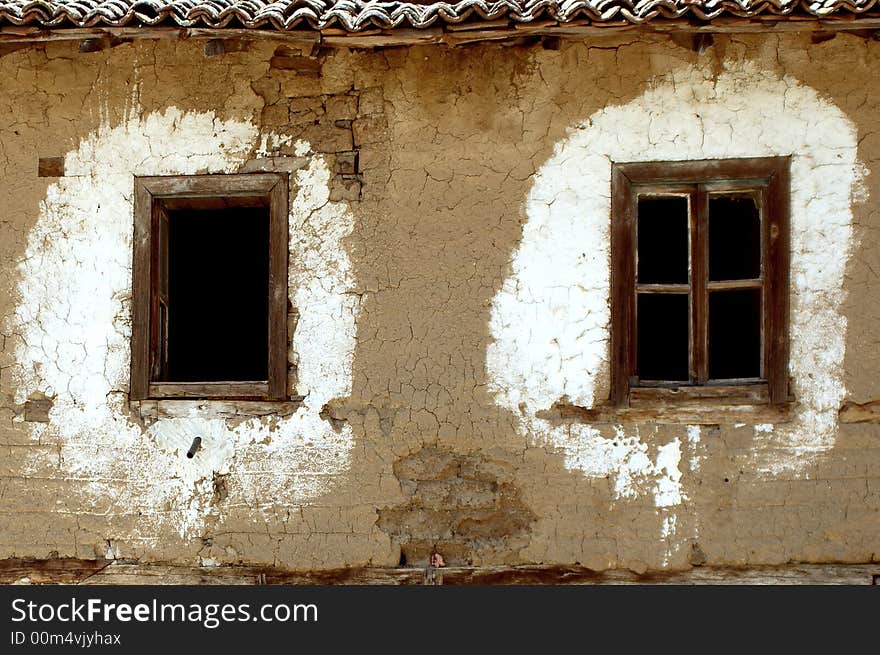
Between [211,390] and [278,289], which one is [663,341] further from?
[211,390]

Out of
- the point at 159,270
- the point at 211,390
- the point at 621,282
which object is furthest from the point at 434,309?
the point at 159,270

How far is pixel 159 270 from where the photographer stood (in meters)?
5.45

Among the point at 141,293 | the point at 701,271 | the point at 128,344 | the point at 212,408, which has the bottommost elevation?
the point at 212,408

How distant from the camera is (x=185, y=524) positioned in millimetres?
5234

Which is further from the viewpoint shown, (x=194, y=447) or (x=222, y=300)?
(x=222, y=300)

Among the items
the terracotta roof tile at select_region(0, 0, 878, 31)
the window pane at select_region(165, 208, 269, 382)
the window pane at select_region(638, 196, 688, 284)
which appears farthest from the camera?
the window pane at select_region(165, 208, 269, 382)

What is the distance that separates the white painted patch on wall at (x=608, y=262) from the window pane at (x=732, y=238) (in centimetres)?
116

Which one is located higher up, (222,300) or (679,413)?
(222,300)

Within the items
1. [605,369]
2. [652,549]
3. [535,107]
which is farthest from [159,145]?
[652,549]

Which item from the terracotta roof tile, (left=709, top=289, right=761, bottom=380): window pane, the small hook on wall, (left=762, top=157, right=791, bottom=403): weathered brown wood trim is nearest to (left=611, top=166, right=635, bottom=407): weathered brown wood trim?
(left=762, top=157, right=791, bottom=403): weathered brown wood trim

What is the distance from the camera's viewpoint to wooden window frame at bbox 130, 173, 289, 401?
5289mm

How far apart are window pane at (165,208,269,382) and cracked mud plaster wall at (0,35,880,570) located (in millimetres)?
2287

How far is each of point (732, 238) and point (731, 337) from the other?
2.19ft

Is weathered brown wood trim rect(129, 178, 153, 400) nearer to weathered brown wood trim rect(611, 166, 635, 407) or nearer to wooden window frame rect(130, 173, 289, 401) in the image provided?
wooden window frame rect(130, 173, 289, 401)
